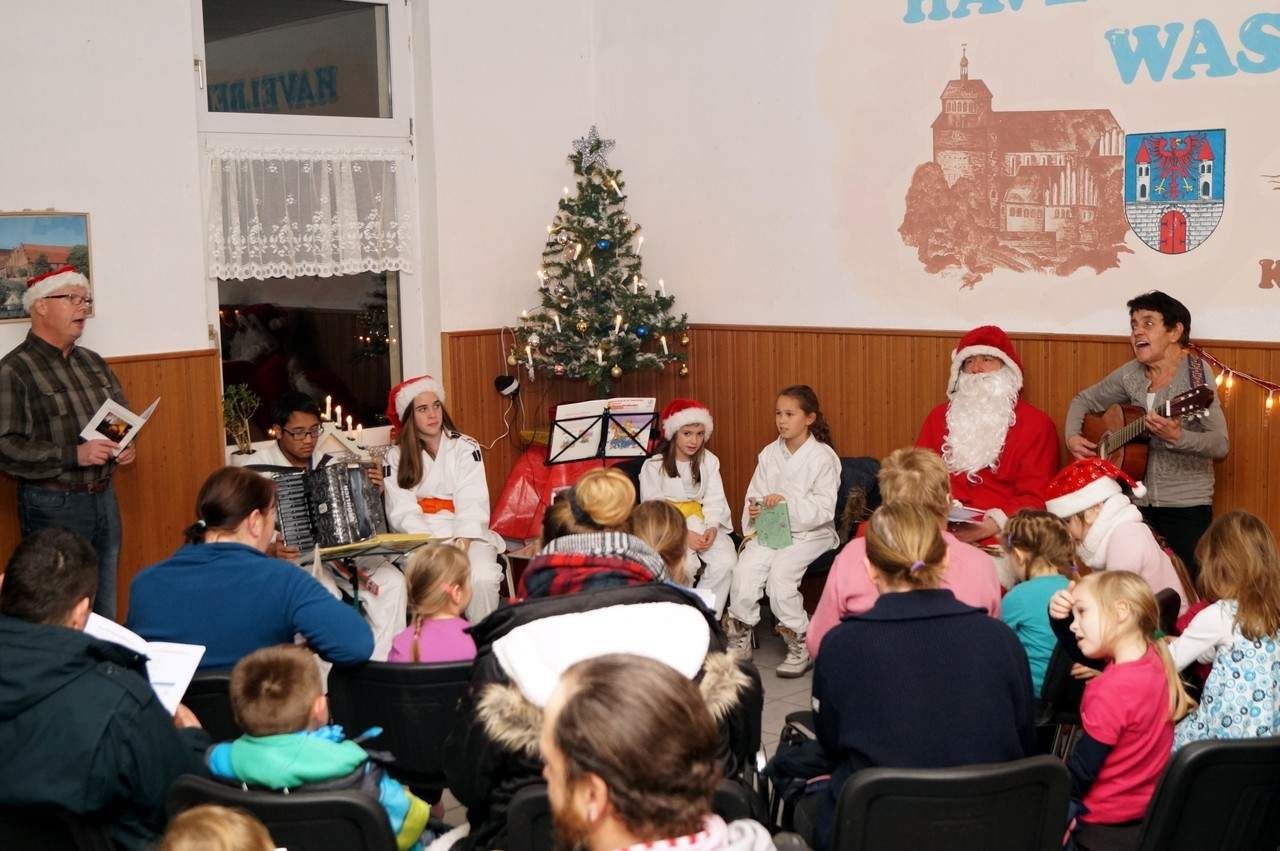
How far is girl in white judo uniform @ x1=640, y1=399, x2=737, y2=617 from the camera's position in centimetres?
666

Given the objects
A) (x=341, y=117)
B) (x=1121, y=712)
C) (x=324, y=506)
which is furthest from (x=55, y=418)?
(x=1121, y=712)

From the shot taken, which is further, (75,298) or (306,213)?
(306,213)

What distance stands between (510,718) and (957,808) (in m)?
0.94

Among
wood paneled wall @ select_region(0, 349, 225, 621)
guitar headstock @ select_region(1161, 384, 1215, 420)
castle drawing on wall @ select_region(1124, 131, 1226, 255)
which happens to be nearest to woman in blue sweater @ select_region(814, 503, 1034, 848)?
guitar headstock @ select_region(1161, 384, 1215, 420)

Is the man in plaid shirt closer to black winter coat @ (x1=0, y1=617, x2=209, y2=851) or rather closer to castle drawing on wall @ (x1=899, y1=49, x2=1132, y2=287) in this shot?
black winter coat @ (x1=0, y1=617, x2=209, y2=851)

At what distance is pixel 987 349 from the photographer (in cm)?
646

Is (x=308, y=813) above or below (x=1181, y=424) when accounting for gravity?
below

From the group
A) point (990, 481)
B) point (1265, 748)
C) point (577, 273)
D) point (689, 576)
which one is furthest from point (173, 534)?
point (1265, 748)

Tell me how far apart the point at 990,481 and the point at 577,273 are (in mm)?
2848

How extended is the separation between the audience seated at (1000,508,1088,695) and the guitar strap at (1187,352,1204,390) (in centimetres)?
159

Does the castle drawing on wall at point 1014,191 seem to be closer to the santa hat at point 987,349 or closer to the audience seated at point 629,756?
the santa hat at point 987,349

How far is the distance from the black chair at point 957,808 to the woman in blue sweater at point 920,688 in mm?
152

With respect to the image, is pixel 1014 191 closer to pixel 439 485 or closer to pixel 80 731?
pixel 439 485

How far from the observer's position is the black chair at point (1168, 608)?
13.0 feet
